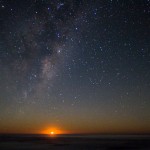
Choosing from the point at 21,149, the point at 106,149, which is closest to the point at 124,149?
the point at 106,149

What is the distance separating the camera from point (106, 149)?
38.3 m

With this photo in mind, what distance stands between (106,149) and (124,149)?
2867 millimetres

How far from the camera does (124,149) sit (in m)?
38.9

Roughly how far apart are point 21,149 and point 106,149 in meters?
12.5

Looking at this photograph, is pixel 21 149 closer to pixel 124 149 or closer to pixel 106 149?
pixel 106 149

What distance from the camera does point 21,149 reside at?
121 feet

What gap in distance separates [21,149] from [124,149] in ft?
50.3
